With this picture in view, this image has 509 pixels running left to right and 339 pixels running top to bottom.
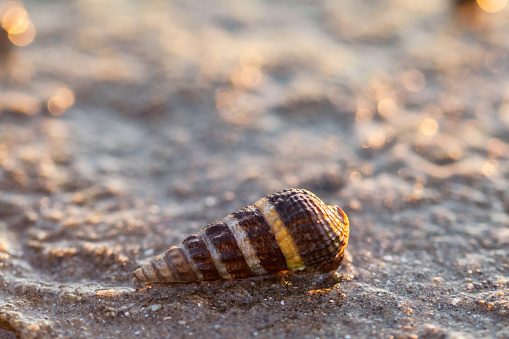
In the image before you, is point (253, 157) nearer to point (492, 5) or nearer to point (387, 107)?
point (387, 107)

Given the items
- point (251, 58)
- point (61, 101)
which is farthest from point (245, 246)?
point (251, 58)

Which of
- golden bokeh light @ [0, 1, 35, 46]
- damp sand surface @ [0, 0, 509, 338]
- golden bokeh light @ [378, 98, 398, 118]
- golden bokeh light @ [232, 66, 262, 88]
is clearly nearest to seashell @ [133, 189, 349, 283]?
damp sand surface @ [0, 0, 509, 338]

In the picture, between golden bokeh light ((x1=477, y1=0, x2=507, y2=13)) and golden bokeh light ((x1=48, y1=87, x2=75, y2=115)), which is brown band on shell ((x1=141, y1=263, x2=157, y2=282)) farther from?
golden bokeh light ((x1=477, y1=0, x2=507, y2=13))

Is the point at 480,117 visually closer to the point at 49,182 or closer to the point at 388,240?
the point at 388,240

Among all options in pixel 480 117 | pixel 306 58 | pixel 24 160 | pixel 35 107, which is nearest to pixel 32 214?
pixel 24 160

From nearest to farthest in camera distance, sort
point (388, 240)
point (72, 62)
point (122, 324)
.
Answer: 1. point (122, 324)
2. point (388, 240)
3. point (72, 62)

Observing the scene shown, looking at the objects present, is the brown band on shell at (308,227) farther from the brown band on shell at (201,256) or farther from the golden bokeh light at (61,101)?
the golden bokeh light at (61,101)

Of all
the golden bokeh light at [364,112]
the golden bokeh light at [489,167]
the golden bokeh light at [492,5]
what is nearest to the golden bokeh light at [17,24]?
the golden bokeh light at [364,112]
